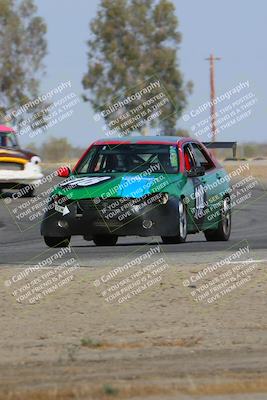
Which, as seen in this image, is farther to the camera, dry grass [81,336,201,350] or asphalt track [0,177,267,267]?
asphalt track [0,177,267,267]

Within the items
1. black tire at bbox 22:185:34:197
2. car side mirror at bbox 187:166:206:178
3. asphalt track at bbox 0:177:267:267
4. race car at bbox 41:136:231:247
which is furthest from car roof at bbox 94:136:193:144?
black tire at bbox 22:185:34:197

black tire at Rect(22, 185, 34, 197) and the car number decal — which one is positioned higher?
the car number decal

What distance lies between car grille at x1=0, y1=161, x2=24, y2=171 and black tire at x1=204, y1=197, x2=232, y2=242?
523 inches

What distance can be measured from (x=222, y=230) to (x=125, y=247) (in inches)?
72.4

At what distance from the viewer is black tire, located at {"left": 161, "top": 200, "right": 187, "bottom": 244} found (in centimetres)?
1628

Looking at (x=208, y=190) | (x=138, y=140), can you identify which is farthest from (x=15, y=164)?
(x=138, y=140)

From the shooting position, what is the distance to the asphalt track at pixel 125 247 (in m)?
15.2

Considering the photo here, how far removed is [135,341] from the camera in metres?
9.70

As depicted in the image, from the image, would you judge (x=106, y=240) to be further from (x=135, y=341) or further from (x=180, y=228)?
(x=135, y=341)

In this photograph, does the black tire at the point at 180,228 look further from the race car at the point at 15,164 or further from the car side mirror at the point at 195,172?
the race car at the point at 15,164

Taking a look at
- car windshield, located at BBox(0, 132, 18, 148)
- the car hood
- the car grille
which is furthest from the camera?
car windshield, located at BBox(0, 132, 18, 148)

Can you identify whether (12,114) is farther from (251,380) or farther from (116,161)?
(251,380)

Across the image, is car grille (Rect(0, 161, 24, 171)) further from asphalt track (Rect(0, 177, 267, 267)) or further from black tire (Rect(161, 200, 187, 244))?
black tire (Rect(161, 200, 187, 244))

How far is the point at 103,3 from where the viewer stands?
83.8 metres
